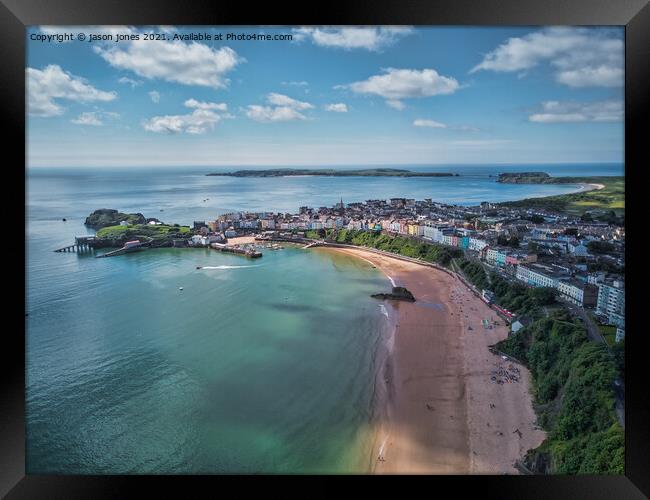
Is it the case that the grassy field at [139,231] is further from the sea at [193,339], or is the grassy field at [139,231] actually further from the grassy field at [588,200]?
the grassy field at [588,200]

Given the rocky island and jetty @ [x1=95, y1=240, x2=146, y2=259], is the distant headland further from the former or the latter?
jetty @ [x1=95, y1=240, x2=146, y2=259]

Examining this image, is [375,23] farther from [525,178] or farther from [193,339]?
[193,339]

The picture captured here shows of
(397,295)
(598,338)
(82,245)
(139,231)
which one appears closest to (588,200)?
(598,338)

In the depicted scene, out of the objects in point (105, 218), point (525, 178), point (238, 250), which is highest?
point (525, 178)

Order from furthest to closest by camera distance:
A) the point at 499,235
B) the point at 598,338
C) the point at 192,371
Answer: the point at 499,235 < the point at 192,371 < the point at 598,338

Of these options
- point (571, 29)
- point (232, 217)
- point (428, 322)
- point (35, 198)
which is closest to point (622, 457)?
point (428, 322)

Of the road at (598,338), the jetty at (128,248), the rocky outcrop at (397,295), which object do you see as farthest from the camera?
the rocky outcrop at (397,295)

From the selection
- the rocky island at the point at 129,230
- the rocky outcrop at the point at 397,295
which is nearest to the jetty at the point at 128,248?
the rocky island at the point at 129,230
